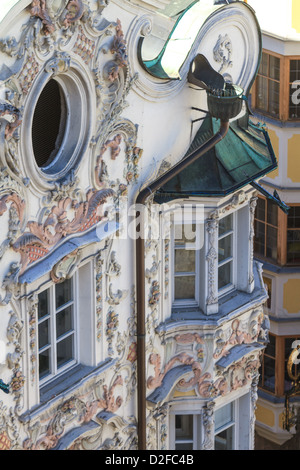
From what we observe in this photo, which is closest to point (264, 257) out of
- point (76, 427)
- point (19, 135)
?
point (76, 427)

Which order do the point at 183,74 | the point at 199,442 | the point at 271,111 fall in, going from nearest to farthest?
1. the point at 183,74
2. the point at 199,442
3. the point at 271,111

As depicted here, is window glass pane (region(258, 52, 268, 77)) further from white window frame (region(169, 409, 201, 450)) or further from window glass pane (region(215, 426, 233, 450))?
white window frame (region(169, 409, 201, 450))

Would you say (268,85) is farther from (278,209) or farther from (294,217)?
(294,217)

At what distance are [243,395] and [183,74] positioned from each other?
6.41 m

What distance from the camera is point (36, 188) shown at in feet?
63.5

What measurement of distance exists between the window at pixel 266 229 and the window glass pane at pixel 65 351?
12.2 m

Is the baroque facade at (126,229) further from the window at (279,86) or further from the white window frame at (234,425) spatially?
the window at (279,86)

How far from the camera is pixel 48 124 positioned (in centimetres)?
1989

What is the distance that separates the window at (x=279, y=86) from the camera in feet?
103

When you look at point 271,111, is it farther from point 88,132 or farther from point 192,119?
point 88,132

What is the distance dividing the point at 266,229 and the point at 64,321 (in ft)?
42.0

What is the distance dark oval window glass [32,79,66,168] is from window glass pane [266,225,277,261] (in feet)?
44.2

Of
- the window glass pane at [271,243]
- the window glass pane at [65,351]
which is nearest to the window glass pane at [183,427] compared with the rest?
the window glass pane at [65,351]

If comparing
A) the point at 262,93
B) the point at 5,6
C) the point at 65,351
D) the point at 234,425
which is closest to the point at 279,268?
the point at 262,93
